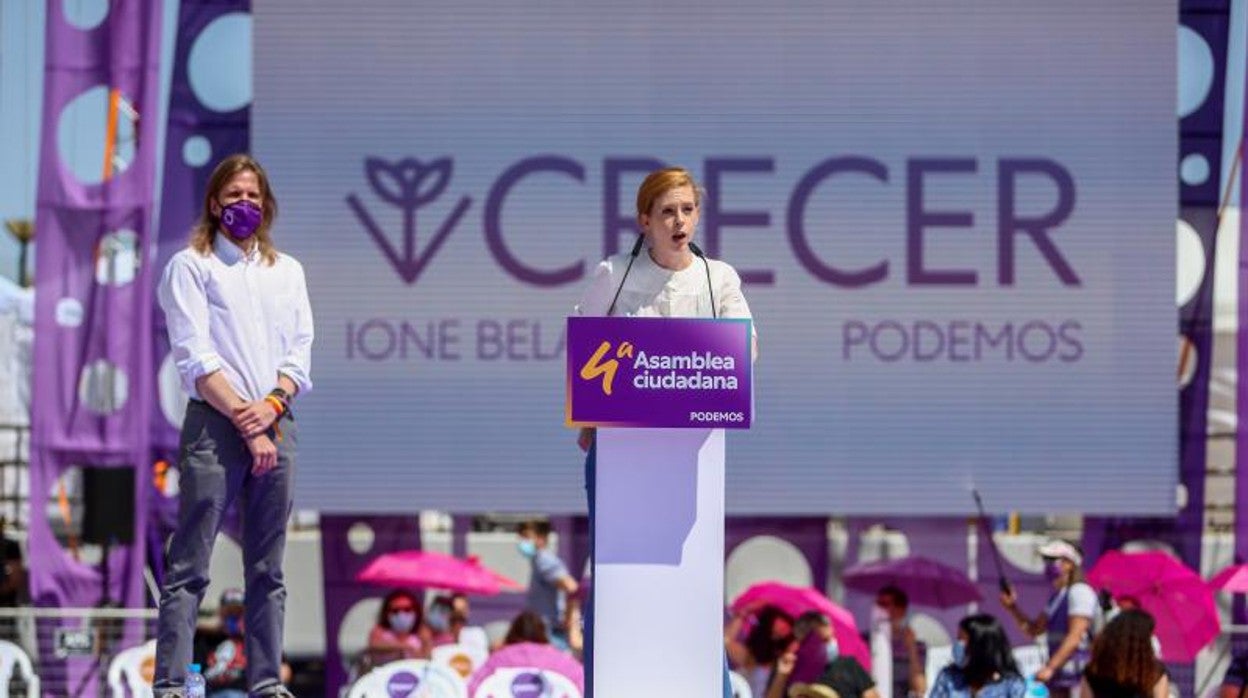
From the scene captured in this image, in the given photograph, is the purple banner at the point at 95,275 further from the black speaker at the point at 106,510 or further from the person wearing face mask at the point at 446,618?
the person wearing face mask at the point at 446,618

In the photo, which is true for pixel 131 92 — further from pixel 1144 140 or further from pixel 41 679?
pixel 1144 140

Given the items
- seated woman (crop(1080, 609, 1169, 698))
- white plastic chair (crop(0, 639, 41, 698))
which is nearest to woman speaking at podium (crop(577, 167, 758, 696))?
seated woman (crop(1080, 609, 1169, 698))

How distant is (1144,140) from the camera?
8914mm

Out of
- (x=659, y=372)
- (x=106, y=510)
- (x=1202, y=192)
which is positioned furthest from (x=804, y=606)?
(x=659, y=372)

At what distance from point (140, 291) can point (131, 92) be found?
864mm

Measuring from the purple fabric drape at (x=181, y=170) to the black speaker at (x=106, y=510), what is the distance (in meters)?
0.13

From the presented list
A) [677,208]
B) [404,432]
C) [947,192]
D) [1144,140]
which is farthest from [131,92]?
[677,208]

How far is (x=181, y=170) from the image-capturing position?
8992mm

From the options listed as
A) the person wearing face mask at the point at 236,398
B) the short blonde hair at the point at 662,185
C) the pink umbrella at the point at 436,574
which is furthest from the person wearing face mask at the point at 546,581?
the short blonde hair at the point at 662,185

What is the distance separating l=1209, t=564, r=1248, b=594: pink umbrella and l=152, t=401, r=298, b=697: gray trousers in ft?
15.8

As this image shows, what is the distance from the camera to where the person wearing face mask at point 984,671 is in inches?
253

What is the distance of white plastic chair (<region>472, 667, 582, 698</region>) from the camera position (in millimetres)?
6695

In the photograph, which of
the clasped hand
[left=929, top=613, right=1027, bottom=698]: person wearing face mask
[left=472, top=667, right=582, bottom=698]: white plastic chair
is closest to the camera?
the clasped hand

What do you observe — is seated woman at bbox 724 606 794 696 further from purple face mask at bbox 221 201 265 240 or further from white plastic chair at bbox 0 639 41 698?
purple face mask at bbox 221 201 265 240
